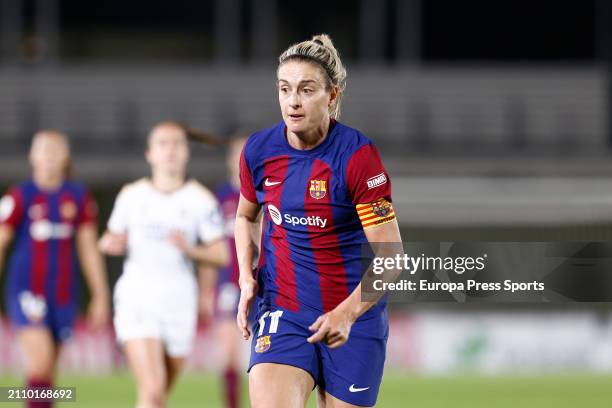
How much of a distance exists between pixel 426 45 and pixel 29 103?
282 inches

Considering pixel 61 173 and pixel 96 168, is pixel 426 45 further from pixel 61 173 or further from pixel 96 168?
pixel 61 173

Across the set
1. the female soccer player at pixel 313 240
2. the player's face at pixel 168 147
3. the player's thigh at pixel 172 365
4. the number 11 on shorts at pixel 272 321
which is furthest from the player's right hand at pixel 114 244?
the number 11 on shorts at pixel 272 321

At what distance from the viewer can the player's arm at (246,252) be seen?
4.54 meters

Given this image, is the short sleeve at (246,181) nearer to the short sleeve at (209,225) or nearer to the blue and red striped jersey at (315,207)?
the blue and red striped jersey at (315,207)

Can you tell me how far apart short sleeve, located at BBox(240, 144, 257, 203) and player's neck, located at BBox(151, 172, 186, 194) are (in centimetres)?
264

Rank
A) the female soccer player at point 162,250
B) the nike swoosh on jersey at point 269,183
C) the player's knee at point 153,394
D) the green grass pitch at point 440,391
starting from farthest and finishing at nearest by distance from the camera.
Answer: the green grass pitch at point 440,391
the female soccer player at point 162,250
the player's knee at point 153,394
the nike swoosh on jersey at point 269,183

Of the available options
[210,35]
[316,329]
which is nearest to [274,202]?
[316,329]

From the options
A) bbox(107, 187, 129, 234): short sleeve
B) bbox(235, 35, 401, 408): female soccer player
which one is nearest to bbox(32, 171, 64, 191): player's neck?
bbox(107, 187, 129, 234): short sleeve

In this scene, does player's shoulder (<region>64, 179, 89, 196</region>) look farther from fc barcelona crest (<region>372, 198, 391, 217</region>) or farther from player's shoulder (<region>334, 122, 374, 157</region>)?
fc barcelona crest (<region>372, 198, 391, 217</region>)

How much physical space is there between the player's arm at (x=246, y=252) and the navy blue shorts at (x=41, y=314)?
3437mm

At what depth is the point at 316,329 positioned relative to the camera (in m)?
4.43

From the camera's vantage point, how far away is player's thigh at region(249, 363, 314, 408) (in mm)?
4355

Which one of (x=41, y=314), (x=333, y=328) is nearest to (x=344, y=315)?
(x=333, y=328)

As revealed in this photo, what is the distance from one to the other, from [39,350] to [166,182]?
1.48 meters
